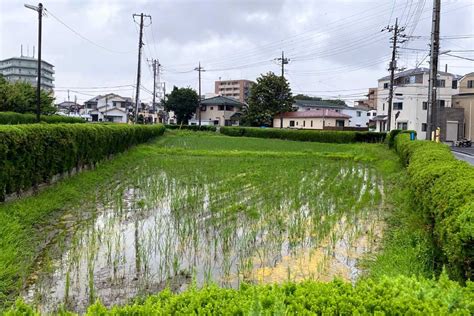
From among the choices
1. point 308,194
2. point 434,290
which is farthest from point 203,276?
point 308,194

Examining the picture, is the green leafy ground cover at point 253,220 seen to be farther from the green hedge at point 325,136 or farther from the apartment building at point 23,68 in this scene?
the apartment building at point 23,68

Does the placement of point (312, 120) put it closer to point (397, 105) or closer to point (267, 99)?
point (267, 99)

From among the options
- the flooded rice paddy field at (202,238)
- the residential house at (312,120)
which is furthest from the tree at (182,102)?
the flooded rice paddy field at (202,238)

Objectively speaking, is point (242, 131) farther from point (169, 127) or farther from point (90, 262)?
point (90, 262)

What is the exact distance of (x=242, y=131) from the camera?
45.6m

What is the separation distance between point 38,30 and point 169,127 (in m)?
32.9

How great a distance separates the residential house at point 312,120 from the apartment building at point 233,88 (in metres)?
58.2

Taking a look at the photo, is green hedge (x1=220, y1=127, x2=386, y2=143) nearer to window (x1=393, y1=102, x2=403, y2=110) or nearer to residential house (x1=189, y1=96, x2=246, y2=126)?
window (x1=393, y1=102, x2=403, y2=110)

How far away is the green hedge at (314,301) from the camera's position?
2.26m

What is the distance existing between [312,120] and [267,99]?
265 inches

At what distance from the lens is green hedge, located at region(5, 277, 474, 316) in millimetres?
2264

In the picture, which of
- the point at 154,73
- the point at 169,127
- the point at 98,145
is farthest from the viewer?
the point at 154,73

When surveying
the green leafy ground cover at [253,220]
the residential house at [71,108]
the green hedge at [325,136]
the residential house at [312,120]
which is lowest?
the green leafy ground cover at [253,220]

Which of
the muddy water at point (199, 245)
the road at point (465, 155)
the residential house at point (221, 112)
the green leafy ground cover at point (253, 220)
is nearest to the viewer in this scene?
the green leafy ground cover at point (253, 220)
